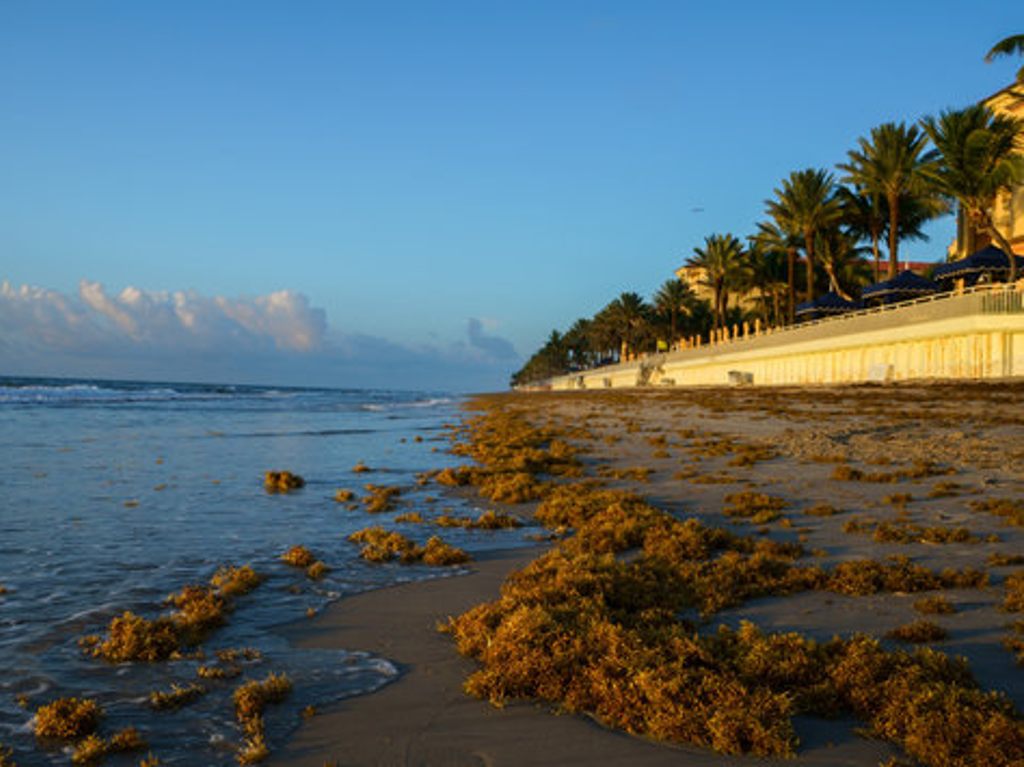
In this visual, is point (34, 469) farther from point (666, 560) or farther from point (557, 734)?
point (557, 734)

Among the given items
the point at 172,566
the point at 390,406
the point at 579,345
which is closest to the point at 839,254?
the point at 390,406

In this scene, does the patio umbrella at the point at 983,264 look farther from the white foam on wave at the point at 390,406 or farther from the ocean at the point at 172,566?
the white foam on wave at the point at 390,406

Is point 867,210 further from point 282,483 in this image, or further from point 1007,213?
point 282,483

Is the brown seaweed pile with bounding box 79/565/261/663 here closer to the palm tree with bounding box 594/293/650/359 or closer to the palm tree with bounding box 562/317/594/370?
the palm tree with bounding box 594/293/650/359

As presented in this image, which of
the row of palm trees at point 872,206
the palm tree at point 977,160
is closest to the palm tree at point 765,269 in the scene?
the row of palm trees at point 872,206

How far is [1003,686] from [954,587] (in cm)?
240

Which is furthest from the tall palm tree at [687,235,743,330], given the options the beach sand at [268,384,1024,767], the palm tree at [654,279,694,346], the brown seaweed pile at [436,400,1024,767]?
the brown seaweed pile at [436,400,1024,767]

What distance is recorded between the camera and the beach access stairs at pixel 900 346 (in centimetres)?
2962

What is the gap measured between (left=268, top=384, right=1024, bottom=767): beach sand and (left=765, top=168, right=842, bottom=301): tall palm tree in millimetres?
43904

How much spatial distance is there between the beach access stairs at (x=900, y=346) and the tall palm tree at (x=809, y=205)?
37.0ft

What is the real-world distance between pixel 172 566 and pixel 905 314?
36.0m

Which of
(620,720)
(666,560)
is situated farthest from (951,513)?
(620,720)

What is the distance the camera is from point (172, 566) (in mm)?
8125

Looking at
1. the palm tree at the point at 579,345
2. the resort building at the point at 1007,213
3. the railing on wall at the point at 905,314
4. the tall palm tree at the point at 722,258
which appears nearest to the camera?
the railing on wall at the point at 905,314
